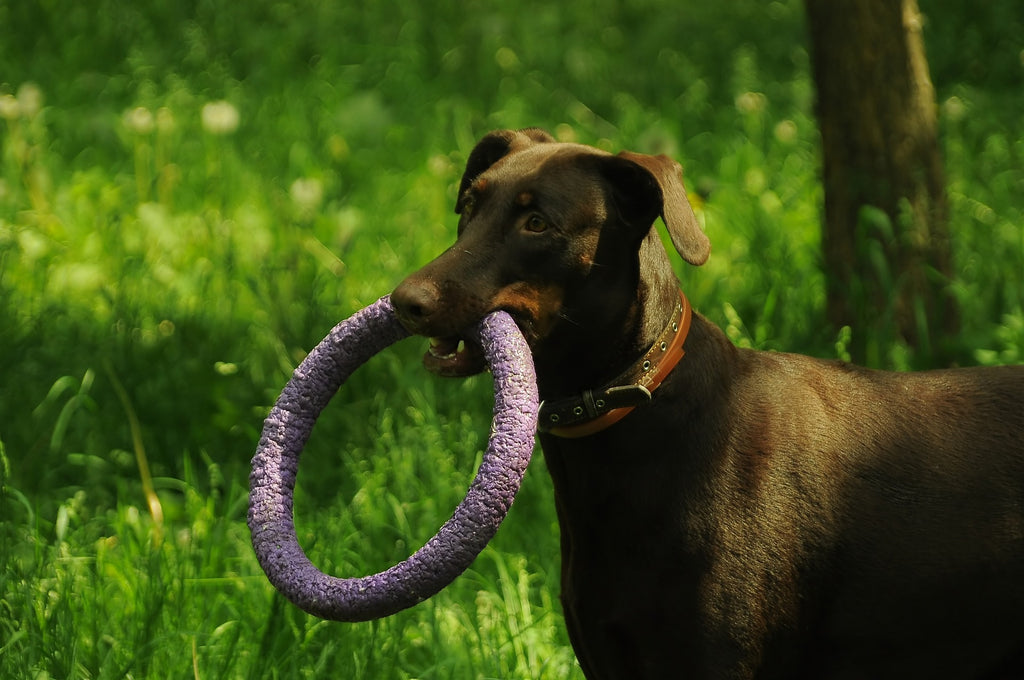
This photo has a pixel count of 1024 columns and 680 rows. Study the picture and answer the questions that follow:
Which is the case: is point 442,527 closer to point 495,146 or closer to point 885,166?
point 495,146

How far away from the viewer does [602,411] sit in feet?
9.42

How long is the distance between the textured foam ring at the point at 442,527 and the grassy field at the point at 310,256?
2.09ft

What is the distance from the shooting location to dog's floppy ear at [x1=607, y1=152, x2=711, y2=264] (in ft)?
9.36

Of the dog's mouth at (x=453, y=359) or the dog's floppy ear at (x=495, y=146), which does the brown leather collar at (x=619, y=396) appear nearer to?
the dog's mouth at (x=453, y=359)

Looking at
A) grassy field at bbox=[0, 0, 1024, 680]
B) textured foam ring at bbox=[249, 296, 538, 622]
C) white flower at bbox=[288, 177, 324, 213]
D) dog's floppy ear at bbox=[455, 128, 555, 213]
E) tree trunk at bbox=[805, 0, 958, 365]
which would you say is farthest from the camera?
white flower at bbox=[288, 177, 324, 213]

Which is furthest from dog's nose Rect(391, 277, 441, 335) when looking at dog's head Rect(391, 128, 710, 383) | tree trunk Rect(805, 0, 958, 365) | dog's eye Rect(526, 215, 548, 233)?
tree trunk Rect(805, 0, 958, 365)

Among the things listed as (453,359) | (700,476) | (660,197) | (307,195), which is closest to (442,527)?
(453,359)

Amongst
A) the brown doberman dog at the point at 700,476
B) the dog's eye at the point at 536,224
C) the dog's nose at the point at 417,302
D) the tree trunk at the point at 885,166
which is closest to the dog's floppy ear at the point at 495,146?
the brown doberman dog at the point at 700,476

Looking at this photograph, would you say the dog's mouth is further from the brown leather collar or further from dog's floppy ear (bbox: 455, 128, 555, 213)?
dog's floppy ear (bbox: 455, 128, 555, 213)

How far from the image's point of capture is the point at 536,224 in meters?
2.90

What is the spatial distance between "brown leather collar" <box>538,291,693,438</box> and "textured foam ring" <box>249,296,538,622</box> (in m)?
0.17

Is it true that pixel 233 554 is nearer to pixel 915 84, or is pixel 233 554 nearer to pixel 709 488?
pixel 709 488

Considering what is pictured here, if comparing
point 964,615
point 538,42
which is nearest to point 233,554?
point 964,615

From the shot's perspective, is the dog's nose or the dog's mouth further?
the dog's mouth
